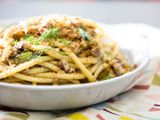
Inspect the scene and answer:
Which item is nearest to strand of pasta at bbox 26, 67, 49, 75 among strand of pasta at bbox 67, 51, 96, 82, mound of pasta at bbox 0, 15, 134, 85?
mound of pasta at bbox 0, 15, 134, 85

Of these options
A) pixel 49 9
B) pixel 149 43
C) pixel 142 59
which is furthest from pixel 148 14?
pixel 142 59

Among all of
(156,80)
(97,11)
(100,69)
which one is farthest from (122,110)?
(97,11)

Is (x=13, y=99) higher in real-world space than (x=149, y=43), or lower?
lower

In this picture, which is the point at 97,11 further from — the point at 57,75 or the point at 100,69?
the point at 57,75

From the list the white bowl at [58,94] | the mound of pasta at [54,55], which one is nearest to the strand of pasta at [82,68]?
the mound of pasta at [54,55]

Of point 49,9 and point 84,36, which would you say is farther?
point 49,9

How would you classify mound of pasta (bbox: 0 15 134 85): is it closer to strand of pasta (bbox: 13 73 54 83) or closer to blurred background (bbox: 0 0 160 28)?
strand of pasta (bbox: 13 73 54 83)

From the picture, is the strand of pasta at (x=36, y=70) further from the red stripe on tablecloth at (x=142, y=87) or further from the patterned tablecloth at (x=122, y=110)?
the red stripe on tablecloth at (x=142, y=87)

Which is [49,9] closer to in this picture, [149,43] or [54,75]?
[149,43]
